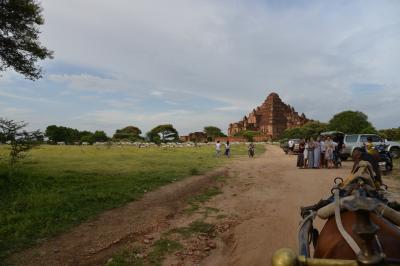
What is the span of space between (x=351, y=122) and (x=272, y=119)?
180 feet

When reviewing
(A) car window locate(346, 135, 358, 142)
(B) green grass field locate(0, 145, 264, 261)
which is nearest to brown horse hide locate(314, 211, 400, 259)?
(B) green grass field locate(0, 145, 264, 261)

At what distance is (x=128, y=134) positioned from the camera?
110m

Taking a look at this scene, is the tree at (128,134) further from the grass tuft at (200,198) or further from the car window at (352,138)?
the grass tuft at (200,198)

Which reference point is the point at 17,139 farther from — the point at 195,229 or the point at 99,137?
the point at 99,137

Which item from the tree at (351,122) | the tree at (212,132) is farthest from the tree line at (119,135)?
the tree at (351,122)

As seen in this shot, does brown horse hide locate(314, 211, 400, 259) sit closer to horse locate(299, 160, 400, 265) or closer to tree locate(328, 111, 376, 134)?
horse locate(299, 160, 400, 265)

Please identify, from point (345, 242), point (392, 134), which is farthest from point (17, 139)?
point (392, 134)

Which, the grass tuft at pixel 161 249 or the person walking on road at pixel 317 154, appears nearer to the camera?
the grass tuft at pixel 161 249

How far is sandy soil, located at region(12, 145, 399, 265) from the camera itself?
18.8 feet

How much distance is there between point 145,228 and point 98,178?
7626mm

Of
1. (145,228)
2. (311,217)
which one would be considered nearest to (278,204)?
(145,228)

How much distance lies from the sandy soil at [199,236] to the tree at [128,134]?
302 ft

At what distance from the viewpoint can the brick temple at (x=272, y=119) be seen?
118688mm

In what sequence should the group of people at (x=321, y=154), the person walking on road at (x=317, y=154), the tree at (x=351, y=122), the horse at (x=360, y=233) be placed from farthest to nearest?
the tree at (x=351, y=122) → the person walking on road at (x=317, y=154) → the group of people at (x=321, y=154) → the horse at (x=360, y=233)
